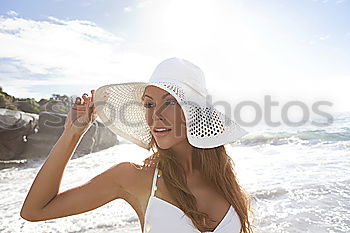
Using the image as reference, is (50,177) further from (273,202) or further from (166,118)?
(273,202)

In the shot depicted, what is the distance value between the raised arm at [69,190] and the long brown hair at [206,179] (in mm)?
325

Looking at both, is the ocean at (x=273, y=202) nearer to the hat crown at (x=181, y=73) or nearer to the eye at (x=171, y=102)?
the eye at (x=171, y=102)

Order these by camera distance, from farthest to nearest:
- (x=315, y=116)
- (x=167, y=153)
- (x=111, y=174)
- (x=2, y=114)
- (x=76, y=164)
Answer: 1. (x=315, y=116)
2. (x=2, y=114)
3. (x=76, y=164)
4. (x=167, y=153)
5. (x=111, y=174)

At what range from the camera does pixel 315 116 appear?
26.9 metres

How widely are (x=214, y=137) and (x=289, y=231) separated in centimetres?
277

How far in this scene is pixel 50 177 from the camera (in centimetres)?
161

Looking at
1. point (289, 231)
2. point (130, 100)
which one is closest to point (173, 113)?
point (130, 100)

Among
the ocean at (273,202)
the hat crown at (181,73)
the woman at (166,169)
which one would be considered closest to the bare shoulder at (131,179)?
the woman at (166,169)

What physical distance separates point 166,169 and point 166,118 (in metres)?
0.33

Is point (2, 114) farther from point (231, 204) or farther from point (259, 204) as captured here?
point (231, 204)

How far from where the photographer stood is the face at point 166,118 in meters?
2.03

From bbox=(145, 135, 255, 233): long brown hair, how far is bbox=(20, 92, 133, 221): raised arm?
325mm

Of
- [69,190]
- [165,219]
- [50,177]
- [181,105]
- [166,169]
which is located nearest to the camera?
[50,177]

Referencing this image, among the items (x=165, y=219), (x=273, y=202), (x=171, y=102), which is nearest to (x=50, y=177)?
(x=165, y=219)
